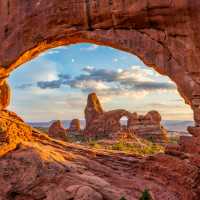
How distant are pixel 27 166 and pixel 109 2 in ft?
32.9

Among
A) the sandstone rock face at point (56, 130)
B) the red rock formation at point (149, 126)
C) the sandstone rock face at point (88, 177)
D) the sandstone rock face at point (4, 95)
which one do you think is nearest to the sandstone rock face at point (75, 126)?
the red rock formation at point (149, 126)

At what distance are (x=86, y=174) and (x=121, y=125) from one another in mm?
55580

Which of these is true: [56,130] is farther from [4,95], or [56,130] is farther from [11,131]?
[11,131]

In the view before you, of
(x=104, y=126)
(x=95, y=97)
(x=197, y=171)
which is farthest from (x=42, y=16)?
(x=95, y=97)

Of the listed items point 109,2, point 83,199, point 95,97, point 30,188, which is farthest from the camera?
point 95,97

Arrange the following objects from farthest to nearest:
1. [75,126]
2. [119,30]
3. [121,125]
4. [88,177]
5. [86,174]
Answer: [75,126] < [121,125] < [119,30] < [86,174] < [88,177]

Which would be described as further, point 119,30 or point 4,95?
point 4,95

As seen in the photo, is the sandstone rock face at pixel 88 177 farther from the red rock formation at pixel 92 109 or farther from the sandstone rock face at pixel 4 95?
the red rock formation at pixel 92 109

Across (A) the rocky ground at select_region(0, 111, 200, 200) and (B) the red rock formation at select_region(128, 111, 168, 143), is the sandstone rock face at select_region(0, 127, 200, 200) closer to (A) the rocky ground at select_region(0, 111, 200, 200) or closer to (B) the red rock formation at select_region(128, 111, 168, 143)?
(A) the rocky ground at select_region(0, 111, 200, 200)

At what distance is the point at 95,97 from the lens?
7981cm

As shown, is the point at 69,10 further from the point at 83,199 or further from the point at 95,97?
the point at 95,97

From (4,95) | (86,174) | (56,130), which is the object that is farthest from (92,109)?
(86,174)

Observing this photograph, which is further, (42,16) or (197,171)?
(42,16)

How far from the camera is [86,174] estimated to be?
1728 cm
